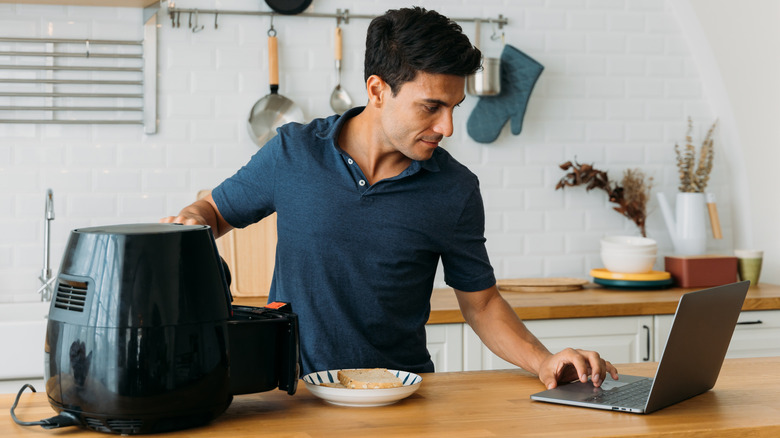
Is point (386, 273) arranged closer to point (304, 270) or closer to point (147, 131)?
point (304, 270)

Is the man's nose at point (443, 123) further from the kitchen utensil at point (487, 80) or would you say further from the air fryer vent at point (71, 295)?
the kitchen utensil at point (487, 80)

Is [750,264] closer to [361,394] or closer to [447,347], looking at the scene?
[447,347]

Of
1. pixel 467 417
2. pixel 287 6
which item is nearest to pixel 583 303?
pixel 287 6

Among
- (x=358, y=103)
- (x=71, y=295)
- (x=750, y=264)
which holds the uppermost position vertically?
(x=358, y=103)

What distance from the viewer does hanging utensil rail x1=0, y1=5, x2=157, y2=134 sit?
130 inches

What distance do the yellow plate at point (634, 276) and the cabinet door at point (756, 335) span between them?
278 millimetres

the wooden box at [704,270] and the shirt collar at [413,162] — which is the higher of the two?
the shirt collar at [413,162]

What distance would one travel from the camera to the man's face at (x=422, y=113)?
6.40 feet

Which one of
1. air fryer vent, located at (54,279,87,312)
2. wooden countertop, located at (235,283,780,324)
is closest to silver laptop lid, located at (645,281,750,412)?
air fryer vent, located at (54,279,87,312)

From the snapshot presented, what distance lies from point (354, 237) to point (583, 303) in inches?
56.0

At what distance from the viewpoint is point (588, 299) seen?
10.7ft

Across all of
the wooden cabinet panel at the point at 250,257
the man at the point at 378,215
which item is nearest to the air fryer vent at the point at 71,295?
the man at the point at 378,215

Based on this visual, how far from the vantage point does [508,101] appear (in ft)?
12.3

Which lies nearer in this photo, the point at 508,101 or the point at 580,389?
the point at 580,389
